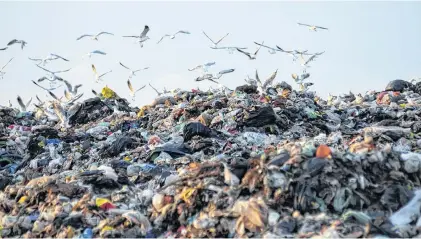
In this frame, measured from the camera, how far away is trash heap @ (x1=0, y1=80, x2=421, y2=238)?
16.1ft

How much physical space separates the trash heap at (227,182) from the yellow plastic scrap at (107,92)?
4.03m

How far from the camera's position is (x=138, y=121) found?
1118cm

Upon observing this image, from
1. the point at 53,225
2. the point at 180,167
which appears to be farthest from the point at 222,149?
the point at 53,225

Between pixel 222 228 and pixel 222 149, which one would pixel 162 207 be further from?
pixel 222 149

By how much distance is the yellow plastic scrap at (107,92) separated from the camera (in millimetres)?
13788

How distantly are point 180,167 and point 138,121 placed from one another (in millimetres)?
4152

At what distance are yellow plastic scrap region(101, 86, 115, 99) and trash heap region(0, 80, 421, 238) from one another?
4.03m

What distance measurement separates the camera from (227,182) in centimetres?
533

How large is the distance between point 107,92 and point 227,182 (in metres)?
8.98

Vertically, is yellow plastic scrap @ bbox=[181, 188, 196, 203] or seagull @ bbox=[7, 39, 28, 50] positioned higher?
seagull @ bbox=[7, 39, 28, 50]

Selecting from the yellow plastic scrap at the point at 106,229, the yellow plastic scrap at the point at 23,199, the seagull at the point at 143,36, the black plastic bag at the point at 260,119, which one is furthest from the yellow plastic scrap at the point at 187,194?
the seagull at the point at 143,36

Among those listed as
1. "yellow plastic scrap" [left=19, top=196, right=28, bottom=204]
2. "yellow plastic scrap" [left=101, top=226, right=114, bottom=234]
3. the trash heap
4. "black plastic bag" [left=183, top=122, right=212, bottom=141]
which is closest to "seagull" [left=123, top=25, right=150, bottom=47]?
the trash heap

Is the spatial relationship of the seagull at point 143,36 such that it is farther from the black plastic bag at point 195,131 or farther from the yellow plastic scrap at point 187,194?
the yellow plastic scrap at point 187,194

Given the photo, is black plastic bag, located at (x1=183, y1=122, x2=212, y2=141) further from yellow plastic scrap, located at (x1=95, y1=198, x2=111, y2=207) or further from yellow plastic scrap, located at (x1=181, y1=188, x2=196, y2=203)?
yellow plastic scrap, located at (x1=181, y1=188, x2=196, y2=203)
